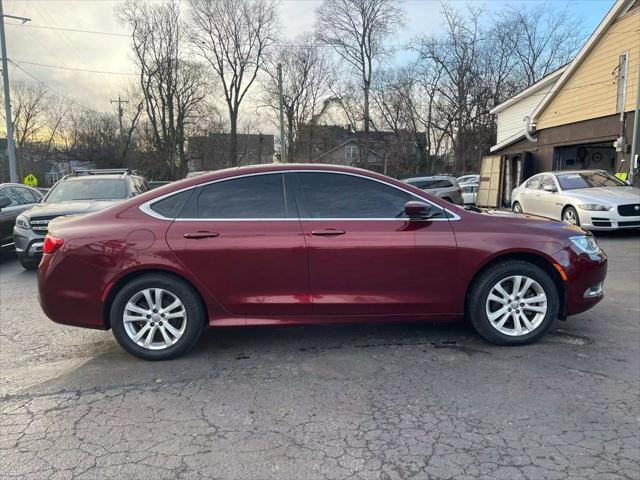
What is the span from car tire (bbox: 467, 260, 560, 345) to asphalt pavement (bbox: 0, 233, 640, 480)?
0.51 feet

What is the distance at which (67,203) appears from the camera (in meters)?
7.85

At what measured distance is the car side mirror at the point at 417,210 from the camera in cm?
374

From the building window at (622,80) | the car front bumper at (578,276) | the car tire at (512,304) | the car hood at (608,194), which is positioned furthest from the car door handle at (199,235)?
the building window at (622,80)

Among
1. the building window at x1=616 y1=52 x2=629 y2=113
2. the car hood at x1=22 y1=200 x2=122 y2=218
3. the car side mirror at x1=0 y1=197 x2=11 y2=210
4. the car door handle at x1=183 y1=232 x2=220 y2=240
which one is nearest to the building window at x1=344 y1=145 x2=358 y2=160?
the building window at x1=616 y1=52 x2=629 y2=113

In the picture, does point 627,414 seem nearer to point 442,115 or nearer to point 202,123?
point 442,115

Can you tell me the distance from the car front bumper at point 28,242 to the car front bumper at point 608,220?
1093 centimetres

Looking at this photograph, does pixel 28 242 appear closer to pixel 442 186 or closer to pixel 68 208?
pixel 68 208

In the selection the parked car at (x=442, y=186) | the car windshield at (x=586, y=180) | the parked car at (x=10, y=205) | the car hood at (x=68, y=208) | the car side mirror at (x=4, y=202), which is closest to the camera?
the car hood at (x=68, y=208)

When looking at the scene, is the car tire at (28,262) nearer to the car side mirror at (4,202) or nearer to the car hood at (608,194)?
the car side mirror at (4,202)

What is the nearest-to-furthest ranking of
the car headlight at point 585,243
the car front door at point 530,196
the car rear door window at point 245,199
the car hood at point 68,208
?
the car rear door window at point 245,199 → the car headlight at point 585,243 → the car hood at point 68,208 → the car front door at point 530,196

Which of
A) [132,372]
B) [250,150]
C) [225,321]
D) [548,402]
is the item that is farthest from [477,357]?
[250,150]

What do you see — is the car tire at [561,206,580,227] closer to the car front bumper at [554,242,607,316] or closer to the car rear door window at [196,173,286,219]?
the car front bumper at [554,242,607,316]

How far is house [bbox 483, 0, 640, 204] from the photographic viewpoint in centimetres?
1436

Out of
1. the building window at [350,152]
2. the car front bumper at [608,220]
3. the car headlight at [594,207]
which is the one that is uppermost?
the building window at [350,152]
